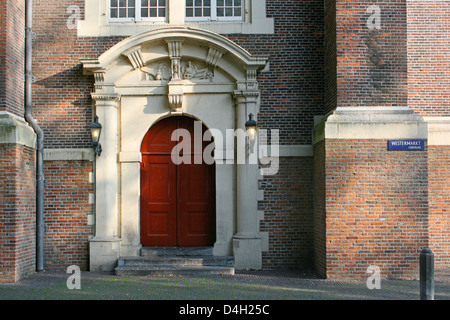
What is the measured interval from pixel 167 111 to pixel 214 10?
8.18ft

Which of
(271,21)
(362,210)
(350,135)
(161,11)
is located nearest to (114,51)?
(161,11)

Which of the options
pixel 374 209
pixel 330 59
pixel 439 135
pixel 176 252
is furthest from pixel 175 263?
pixel 439 135

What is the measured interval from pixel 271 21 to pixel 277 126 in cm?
230

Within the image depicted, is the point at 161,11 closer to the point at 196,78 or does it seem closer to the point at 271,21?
the point at 196,78

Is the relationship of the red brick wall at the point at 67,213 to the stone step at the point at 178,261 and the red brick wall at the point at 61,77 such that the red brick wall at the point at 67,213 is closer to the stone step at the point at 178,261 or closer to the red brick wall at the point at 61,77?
the red brick wall at the point at 61,77

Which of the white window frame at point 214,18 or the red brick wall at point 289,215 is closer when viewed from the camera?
the red brick wall at point 289,215

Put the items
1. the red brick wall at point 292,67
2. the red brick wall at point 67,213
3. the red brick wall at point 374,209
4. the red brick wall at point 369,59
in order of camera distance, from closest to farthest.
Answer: the red brick wall at point 374,209 → the red brick wall at point 369,59 → the red brick wall at point 67,213 → the red brick wall at point 292,67

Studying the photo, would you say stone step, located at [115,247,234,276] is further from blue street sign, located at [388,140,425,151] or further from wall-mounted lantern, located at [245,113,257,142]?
blue street sign, located at [388,140,425,151]

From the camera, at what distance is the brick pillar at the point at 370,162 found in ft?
28.5

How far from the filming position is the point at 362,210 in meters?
8.71

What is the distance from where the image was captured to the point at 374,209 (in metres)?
8.71

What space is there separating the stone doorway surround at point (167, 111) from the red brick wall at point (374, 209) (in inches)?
68.3

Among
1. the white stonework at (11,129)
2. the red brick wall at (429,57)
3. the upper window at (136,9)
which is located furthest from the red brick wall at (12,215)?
the red brick wall at (429,57)

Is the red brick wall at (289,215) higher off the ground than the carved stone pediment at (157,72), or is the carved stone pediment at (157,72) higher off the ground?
the carved stone pediment at (157,72)
